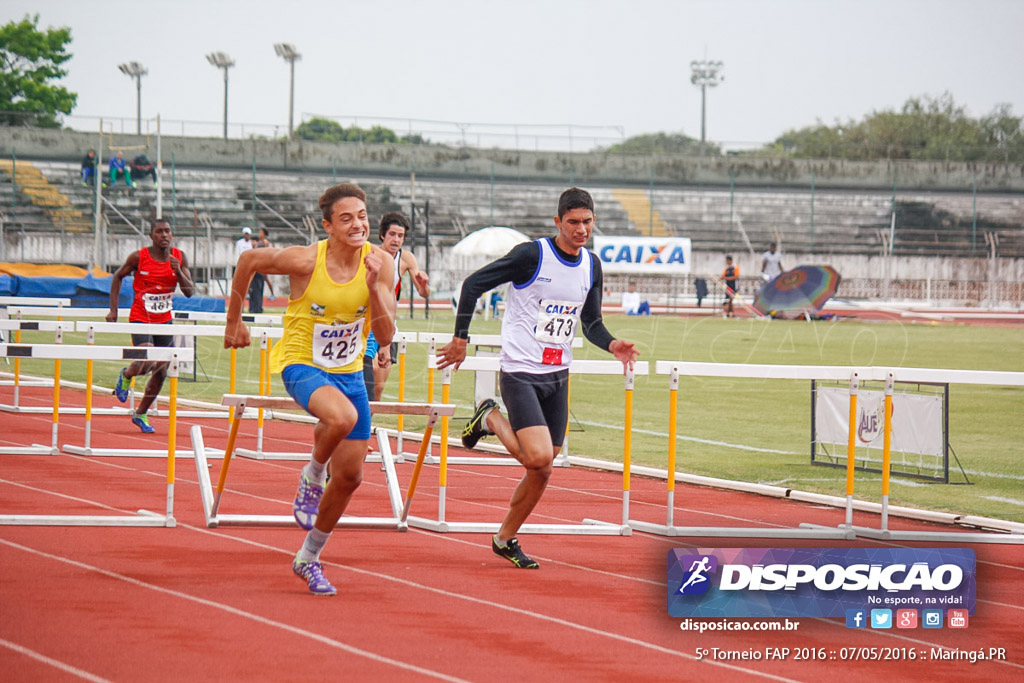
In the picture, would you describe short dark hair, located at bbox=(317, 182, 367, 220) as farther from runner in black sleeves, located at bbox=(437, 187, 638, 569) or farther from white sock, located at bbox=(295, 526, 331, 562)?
white sock, located at bbox=(295, 526, 331, 562)

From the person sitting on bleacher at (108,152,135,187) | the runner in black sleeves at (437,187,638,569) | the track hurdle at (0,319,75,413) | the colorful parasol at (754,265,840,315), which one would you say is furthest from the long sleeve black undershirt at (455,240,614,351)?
the person sitting on bleacher at (108,152,135,187)

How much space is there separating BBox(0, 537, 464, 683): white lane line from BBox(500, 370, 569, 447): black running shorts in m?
1.77

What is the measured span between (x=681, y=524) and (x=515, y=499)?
172 cm

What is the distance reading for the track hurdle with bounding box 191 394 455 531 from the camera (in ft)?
20.5

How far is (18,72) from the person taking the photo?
192ft

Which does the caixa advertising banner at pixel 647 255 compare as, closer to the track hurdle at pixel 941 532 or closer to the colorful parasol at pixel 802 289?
the colorful parasol at pixel 802 289

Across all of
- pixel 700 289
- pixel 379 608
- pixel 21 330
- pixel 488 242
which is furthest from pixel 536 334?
pixel 700 289

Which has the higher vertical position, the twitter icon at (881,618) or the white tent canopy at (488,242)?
the white tent canopy at (488,242)

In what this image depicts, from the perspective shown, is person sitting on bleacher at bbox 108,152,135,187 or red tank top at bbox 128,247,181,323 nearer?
red tank top at bbox 128,247,181,323

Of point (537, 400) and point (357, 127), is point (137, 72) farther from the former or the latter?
point (537, 400)

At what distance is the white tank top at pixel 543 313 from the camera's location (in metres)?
6.25

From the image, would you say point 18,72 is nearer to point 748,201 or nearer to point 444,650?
point 748,201

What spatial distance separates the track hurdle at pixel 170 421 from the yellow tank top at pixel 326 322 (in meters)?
1.36

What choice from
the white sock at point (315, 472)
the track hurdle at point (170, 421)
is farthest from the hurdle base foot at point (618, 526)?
the track hurdle at point (170, 421)
